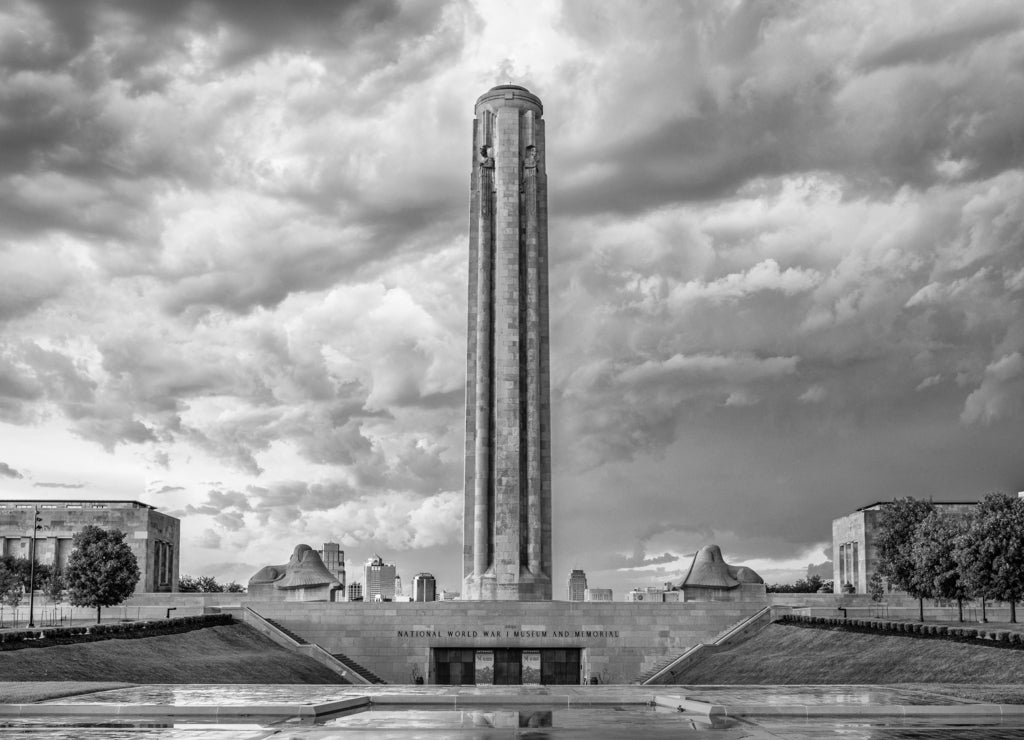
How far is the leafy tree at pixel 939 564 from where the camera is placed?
5809cm

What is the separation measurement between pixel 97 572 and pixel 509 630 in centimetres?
2253

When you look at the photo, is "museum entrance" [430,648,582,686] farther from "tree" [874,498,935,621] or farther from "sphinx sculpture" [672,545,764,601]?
"tree" [874,498,935,621]

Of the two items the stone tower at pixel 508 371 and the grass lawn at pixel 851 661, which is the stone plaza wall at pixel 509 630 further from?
the stone tower at pixel 508 371

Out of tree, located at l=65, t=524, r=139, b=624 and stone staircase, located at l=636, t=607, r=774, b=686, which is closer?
stone staircase, located at l=636, t=607, r=774, b=686

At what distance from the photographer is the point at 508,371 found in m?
72.6

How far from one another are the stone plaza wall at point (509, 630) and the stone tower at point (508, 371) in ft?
24.3

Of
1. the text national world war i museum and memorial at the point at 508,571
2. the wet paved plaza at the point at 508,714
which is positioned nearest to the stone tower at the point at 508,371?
the text national world war i museum and memorial at the point at 508,571

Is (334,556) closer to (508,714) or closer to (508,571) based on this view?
(508,571)

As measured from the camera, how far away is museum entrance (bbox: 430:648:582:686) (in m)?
61.7

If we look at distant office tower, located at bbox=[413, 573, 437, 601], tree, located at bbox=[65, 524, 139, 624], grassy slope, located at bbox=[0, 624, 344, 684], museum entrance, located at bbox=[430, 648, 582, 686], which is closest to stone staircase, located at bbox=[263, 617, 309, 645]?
grassy slope, located at bbox=[0, 624, 344, 684]

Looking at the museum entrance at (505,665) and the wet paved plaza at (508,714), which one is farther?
the museum entrance at (505,665)

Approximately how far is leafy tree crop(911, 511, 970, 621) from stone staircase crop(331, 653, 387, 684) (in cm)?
2891

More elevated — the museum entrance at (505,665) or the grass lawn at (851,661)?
the grass lawn at (851,661)

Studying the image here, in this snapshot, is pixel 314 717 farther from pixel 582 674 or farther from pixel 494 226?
pixel 494 226
